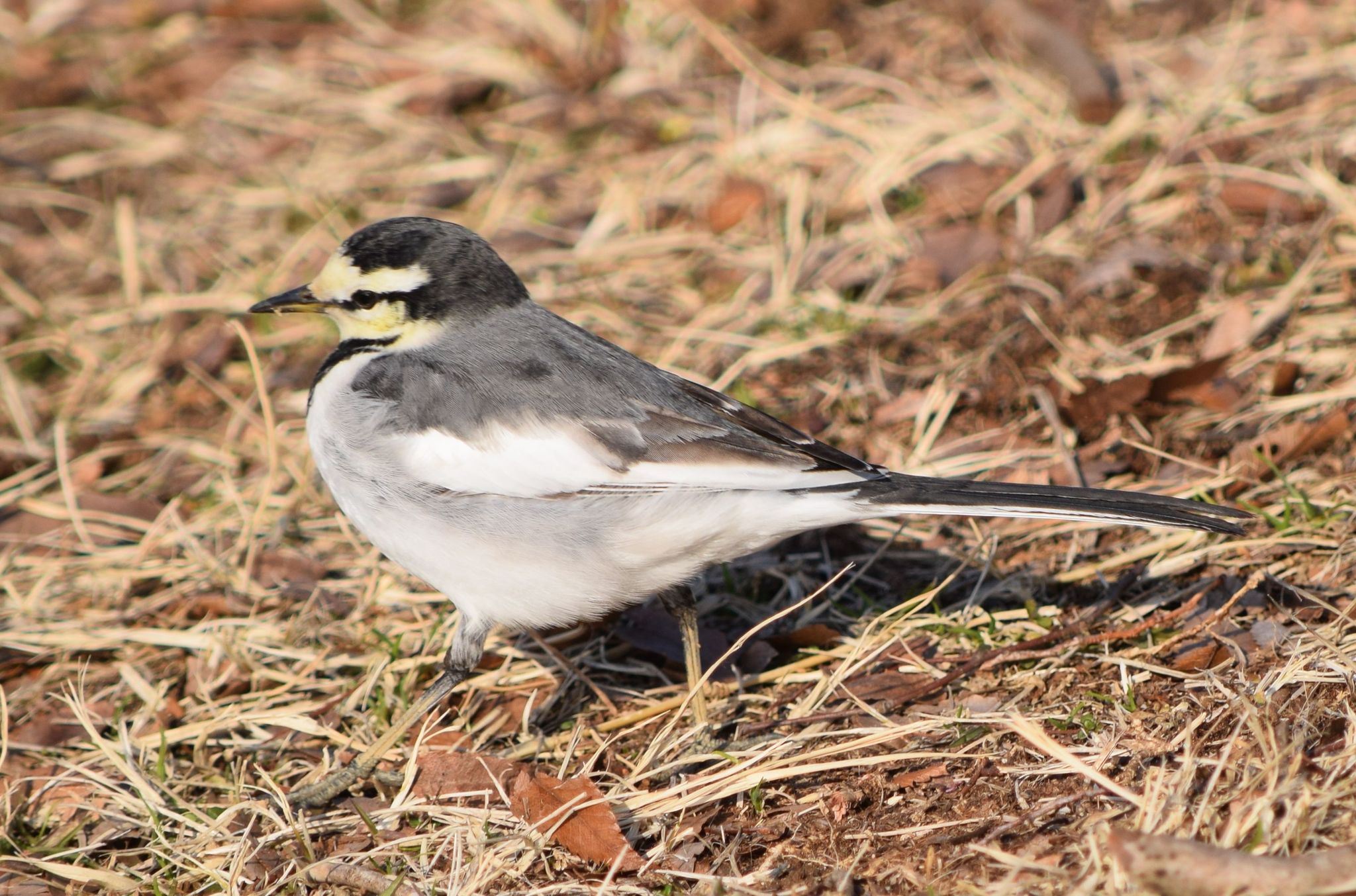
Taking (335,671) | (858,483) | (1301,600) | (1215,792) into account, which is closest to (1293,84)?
(1301,600)

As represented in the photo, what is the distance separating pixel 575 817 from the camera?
3.50 meters

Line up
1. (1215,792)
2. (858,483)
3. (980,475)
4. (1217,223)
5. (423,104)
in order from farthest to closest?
(423,104)
(1217,223)
(980,475)
(858,483)
(1215,792)

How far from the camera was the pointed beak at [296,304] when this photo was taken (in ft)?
14.7

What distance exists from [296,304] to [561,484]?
4.40ft

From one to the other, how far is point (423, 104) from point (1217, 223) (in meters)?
5.00

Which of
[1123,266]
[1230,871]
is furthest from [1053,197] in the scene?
[1230,871]

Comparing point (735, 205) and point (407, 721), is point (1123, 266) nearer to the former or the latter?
point (735, 205)

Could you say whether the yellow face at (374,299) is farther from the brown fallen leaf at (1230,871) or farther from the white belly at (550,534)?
the brown fallen leaf at (1230,871)

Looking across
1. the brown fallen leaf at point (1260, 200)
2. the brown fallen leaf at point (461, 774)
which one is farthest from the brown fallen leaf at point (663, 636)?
the brown fallen leaf at point (1260, 200)

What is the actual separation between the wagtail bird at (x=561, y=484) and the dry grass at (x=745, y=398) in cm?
50

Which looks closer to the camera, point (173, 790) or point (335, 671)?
point (173, 790)

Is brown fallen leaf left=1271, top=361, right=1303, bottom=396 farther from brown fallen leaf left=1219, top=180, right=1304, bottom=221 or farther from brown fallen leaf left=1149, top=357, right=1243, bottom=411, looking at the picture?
brown fallen leaf left=1219, top=180, right=1304, bottom=221

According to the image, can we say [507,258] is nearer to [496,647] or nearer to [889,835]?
[496,647]

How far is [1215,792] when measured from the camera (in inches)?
122
